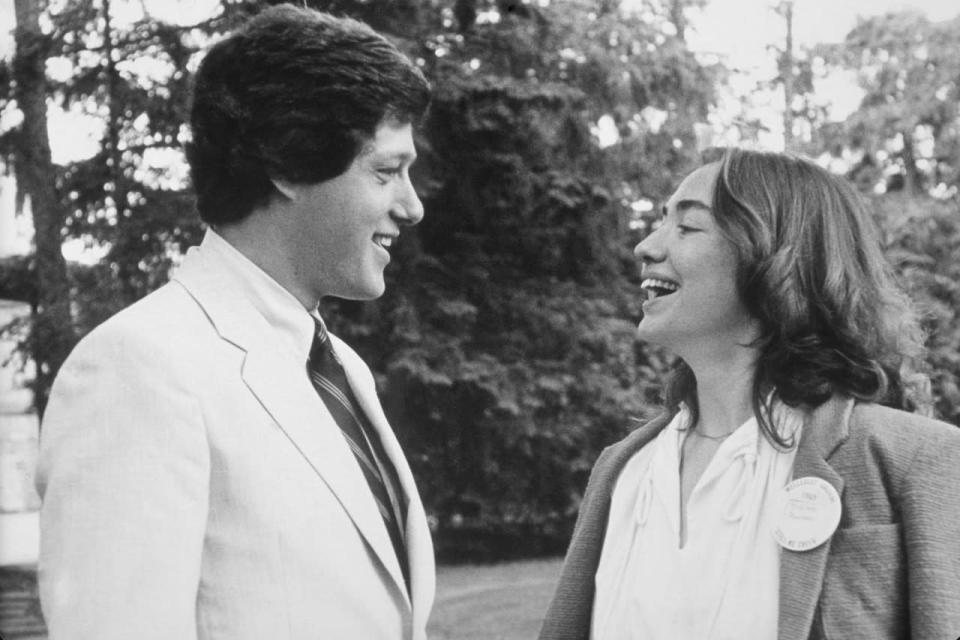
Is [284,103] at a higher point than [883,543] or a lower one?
higher

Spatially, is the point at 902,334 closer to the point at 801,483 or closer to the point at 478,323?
the point at 801,483

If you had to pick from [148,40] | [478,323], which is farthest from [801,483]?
[478,323]

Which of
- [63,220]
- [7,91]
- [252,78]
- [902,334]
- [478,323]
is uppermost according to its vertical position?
[252,78]

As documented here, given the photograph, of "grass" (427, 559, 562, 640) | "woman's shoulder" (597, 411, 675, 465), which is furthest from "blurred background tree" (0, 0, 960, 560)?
"woman's shoulder" (597, 411, 675, 465)

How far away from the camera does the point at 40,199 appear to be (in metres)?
8.41

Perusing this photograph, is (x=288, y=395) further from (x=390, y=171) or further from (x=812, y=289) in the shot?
(x=812, y=289)

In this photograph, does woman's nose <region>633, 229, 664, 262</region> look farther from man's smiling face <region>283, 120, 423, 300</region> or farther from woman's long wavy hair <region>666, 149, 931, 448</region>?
man's smiling face <region>283, 120, 423, 300</region>

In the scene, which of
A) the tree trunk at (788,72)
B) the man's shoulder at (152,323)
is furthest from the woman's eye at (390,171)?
the tree trunk at (788,72)

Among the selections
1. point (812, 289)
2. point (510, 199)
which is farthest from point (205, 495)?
point (510, 199)

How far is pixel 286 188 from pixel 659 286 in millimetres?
740

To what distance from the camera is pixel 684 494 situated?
2113mm

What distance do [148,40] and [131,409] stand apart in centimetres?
751

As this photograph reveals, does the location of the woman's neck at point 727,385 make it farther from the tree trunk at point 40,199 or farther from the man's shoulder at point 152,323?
the tree trunk at point 40,199

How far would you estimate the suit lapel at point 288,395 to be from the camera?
1.70m
